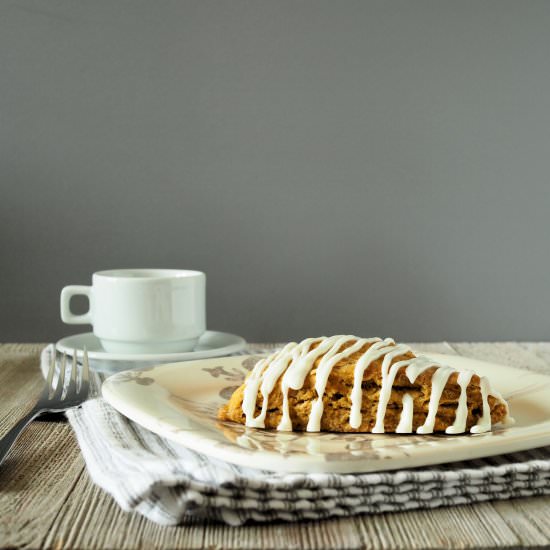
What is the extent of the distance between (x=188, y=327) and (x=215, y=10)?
27.7 inches

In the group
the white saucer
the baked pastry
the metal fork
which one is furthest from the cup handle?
the baked pastry

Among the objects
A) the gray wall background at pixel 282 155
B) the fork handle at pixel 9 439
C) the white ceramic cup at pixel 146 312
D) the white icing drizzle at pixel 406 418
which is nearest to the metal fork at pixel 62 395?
the fork handle at pixel 9 439

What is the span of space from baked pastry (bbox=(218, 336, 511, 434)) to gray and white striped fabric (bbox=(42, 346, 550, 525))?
0.20 ft

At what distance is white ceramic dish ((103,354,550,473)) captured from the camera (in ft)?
1.93

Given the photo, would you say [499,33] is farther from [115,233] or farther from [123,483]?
[123,483]

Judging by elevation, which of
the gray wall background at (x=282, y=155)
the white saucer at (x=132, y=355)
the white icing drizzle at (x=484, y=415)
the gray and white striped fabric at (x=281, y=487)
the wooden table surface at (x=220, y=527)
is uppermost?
the gray wall background at (x=282, y=155)

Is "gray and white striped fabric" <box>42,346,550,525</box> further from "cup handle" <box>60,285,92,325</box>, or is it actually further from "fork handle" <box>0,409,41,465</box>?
"cup handle" <box>60,285,92,325</box>

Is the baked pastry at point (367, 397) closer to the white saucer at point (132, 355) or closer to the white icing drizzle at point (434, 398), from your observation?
the white icing drizzle at point (434, 398)

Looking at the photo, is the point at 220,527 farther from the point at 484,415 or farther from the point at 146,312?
the point at 146,312

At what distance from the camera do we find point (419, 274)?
5.25ft

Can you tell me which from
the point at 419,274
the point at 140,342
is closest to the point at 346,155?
the point at 419,274

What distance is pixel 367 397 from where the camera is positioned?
728mm

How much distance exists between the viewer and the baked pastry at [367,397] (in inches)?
27.9

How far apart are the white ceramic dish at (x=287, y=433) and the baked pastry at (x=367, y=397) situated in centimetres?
1
